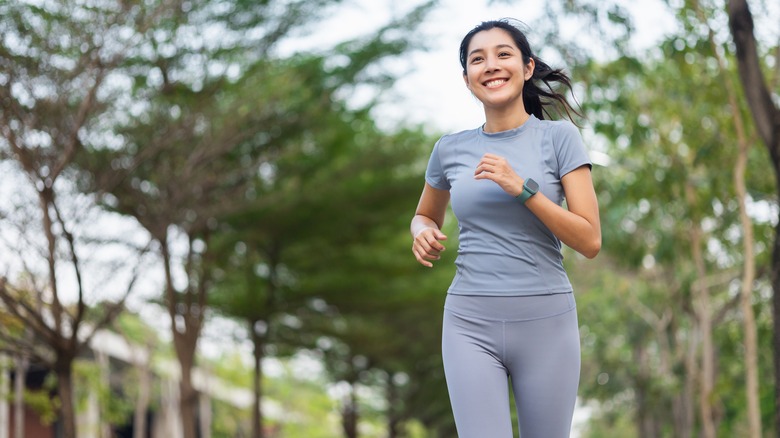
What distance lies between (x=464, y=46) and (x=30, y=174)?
27.8 feet

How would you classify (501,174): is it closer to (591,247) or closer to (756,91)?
(591,247)

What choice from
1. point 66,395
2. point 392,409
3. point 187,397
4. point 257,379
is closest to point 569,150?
point 66,395

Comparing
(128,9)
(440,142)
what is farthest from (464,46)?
(128,9)

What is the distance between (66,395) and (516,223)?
363 inches

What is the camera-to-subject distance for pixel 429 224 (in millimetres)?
2910

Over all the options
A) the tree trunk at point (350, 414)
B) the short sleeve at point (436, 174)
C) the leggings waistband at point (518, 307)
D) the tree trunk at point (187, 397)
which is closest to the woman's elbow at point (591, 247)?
the leggings waistband at point (518, 307)

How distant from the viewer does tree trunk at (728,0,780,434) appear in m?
8.04

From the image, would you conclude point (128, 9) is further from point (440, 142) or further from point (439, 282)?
point (439, 282)

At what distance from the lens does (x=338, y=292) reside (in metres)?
19.8

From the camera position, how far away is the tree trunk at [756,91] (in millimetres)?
8039

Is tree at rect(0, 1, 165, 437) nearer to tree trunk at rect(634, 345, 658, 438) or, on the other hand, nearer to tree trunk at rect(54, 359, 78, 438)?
tree trunk at rect(54, 359, 78, 438)

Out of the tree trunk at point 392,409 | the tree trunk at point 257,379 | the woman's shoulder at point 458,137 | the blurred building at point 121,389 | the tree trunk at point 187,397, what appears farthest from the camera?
the tree trunk at point 392,409

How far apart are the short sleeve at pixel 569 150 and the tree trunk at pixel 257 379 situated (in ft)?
54.5

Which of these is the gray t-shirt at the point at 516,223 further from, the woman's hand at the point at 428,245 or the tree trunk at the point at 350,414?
the tree trunk at the point at 350,414
